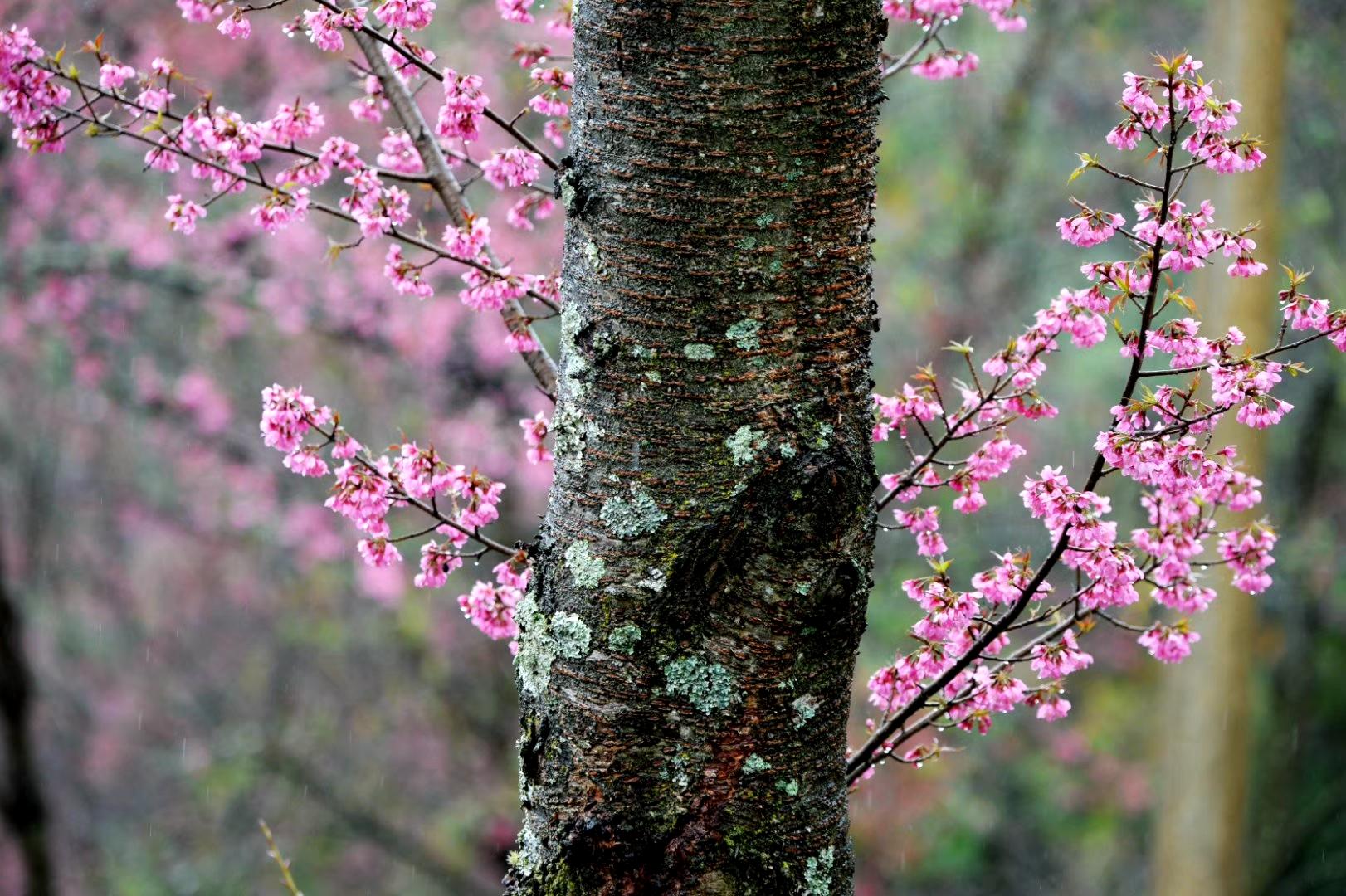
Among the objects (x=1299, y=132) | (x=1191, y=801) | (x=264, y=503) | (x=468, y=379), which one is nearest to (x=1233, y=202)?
(x=1299, y=132)

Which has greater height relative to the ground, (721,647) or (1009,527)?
(1009,527)

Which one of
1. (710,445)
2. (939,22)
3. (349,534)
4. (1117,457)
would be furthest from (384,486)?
(349,534)

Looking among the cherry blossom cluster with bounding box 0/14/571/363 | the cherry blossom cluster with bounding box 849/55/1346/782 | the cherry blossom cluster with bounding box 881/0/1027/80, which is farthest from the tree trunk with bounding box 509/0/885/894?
the cherry blossom cluster with bounding box 881/0/1027/80

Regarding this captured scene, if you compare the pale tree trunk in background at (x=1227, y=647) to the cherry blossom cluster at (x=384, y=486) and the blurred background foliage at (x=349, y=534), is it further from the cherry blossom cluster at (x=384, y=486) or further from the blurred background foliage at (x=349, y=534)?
the cherry blossom cluster at (x=384, y=486)

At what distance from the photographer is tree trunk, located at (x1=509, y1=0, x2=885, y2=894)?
1.37 m

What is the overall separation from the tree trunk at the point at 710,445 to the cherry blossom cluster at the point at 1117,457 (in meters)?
0.31

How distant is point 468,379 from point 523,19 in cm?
406

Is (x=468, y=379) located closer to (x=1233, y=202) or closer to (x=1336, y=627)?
(x=1233, y=202)

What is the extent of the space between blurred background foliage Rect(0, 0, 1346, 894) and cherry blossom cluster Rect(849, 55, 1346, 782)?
158 inches

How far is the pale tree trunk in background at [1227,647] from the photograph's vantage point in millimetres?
5637

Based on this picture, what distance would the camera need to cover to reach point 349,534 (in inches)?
299

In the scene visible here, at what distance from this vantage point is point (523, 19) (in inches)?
79.7

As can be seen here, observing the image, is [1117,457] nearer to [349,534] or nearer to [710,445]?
[710,445]

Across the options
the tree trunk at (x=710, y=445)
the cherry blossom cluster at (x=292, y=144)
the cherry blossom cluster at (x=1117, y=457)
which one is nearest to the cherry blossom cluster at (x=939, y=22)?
the cherry blossom cluster at (x=1117, y=457)
